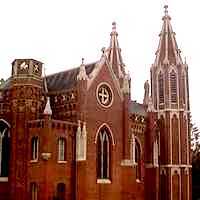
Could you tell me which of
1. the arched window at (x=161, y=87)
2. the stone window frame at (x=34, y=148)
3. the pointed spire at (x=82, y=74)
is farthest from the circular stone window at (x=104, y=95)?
the arched window at (x=161, y=87)

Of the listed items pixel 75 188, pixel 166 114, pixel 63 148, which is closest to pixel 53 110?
pixel 63 148

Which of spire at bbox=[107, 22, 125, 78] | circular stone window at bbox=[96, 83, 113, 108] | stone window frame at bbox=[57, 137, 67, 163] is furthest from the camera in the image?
spire at bbox=[107, 22, 125, 78]

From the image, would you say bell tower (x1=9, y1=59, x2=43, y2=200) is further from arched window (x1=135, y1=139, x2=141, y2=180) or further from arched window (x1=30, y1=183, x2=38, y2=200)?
arched window (x1=135, y1=139, x2=141, y2=180)

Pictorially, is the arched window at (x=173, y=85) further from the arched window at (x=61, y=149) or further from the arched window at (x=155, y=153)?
the arched window at (x=61, y=149)

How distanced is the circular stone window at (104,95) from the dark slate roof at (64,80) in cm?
211

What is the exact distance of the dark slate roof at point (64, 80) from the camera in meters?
46.5

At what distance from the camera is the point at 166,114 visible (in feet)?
190

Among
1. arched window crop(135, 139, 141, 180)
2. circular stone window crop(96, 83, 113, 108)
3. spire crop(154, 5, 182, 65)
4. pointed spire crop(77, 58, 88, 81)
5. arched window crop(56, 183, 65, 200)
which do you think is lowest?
arched window crop(56, 183, 65, 200)

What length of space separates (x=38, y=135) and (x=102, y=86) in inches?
323

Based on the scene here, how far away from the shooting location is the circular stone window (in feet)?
149

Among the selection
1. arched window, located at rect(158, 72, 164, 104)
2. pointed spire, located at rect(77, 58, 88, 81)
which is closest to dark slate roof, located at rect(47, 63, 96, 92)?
pointed spire, located at rect(77, 58, 88, 81)

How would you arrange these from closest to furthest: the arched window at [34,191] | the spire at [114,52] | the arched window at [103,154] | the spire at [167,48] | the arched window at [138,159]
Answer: the arched window at [34,191] < the arched window at [103,154] < the arched window at [138,159] < the spire at [167,48] < the spire at [114,52]

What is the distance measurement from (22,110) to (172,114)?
71.8 feet

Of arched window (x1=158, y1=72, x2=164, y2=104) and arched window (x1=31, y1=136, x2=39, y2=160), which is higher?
arched window (x1=158, y1=72, x2=164, y2=104)
